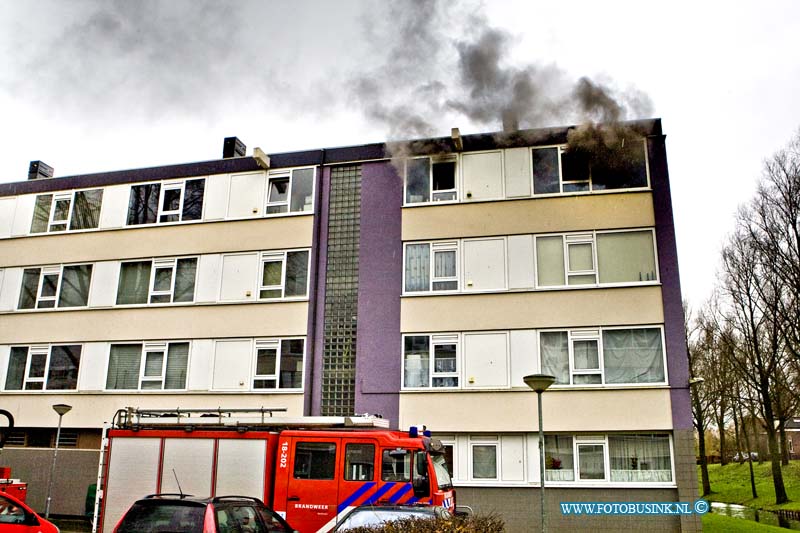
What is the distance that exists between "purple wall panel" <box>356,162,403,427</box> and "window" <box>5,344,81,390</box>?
30.2ft

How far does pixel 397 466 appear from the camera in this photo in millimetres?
12000

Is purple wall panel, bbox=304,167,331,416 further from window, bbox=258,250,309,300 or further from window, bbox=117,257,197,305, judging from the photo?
window, bbox=117,257,197,305

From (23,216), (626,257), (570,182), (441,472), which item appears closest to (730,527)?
(626,257)

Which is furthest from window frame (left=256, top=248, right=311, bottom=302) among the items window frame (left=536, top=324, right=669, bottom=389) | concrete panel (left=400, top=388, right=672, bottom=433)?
window frame (left=536, top=324, right=669, bottom=389)

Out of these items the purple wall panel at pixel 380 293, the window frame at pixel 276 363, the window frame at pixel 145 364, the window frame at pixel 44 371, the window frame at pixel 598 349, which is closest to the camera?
the window frame at pixel 598 349

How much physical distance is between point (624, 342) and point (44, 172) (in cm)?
2128

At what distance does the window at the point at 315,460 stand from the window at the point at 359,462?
26 centimetres

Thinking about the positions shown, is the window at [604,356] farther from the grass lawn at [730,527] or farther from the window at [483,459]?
the grass lawn at [730,527]

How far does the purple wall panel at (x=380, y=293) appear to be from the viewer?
18938 mm

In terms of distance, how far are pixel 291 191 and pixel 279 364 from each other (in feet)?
17.1

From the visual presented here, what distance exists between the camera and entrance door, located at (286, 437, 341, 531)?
480 inches

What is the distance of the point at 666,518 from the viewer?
16.5 m

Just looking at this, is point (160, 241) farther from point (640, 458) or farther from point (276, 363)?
point (640, 458)

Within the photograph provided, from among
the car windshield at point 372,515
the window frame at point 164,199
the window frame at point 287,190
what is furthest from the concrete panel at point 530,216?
the car windshield at point 372,515
